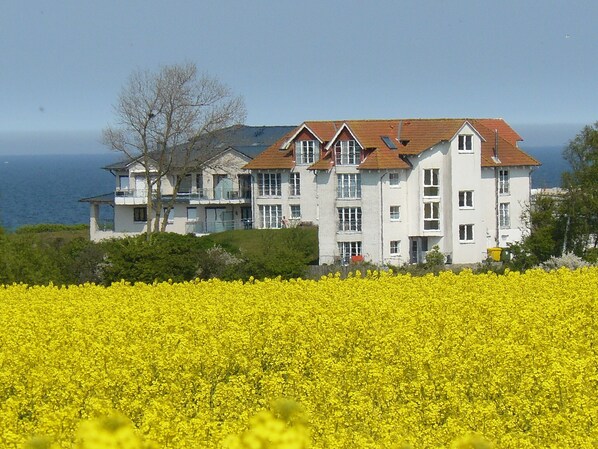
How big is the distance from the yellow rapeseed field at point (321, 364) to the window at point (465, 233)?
27598 millimetres

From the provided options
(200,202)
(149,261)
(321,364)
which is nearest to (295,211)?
(200,202)

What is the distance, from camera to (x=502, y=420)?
50.8 feet

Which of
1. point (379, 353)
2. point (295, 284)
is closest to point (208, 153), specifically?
point (295, 284)

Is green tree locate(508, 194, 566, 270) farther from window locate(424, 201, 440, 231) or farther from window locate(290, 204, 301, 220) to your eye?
window locate(290, 204, 301, 220)

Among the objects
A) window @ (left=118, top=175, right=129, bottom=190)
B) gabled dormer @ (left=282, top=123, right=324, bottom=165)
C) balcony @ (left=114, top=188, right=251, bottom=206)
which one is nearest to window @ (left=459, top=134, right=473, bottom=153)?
gabled dormer @ (left=282, top=123, right=324, bottom=165)

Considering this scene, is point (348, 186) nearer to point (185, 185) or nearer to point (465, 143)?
point (465, 143)

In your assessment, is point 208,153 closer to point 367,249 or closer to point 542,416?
point 367,249

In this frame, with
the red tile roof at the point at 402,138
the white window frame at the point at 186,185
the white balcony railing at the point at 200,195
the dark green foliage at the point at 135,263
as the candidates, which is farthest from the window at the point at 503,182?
the white window frame at the point at 186,185

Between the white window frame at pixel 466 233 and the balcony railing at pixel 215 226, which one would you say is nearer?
the white window frame at pixel 466 233

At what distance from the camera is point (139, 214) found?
74.2 metres

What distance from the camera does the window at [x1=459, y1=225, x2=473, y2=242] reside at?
182 feet

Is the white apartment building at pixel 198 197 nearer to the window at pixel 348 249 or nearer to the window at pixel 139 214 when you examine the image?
the window at pixel 139 214

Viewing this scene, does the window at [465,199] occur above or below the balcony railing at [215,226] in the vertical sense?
Result: above

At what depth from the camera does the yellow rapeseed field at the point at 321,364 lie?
14.4 m
